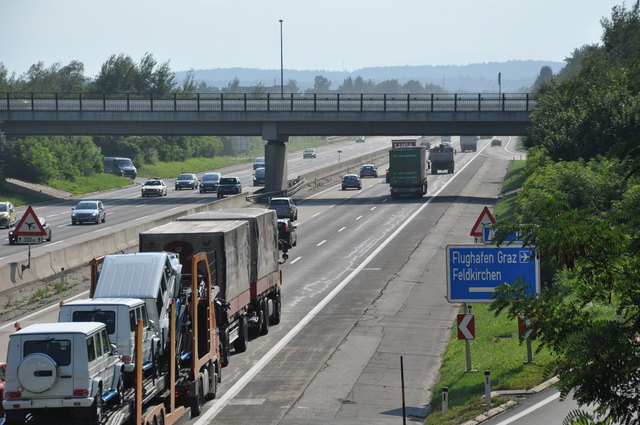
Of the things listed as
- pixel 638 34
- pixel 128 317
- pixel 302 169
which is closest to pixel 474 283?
pixel 128 317

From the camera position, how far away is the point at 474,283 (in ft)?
74.3

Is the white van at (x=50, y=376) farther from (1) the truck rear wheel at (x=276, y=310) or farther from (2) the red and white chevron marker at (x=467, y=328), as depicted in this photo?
(1) the truck rear wheel at (x=276, y=310)

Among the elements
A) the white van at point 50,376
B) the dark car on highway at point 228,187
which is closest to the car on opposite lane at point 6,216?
the dark car on highway at point 228,187

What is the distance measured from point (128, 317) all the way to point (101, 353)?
1458 mm

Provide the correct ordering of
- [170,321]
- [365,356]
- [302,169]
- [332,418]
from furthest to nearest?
[302,169]
[365,356]
[332,418]
[170,321]

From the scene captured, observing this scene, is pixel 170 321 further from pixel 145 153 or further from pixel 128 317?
pixel 145 153

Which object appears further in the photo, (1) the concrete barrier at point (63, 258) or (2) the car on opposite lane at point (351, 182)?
(2) the car on opposite lane at point (351, 182)

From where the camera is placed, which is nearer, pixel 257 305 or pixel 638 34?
pixel 257 305

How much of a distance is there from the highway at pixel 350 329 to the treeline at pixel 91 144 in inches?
1441

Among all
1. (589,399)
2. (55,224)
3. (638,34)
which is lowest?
(55,224)

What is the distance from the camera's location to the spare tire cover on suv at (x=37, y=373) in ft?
49.8

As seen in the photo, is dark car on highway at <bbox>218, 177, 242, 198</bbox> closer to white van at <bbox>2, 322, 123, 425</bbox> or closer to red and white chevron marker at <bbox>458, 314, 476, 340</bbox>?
red and white chevron marker at <bbox>458, 314, 476, 340</bbox>

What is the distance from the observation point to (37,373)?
1522cm

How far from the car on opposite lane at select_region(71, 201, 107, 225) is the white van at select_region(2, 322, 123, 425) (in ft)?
165
